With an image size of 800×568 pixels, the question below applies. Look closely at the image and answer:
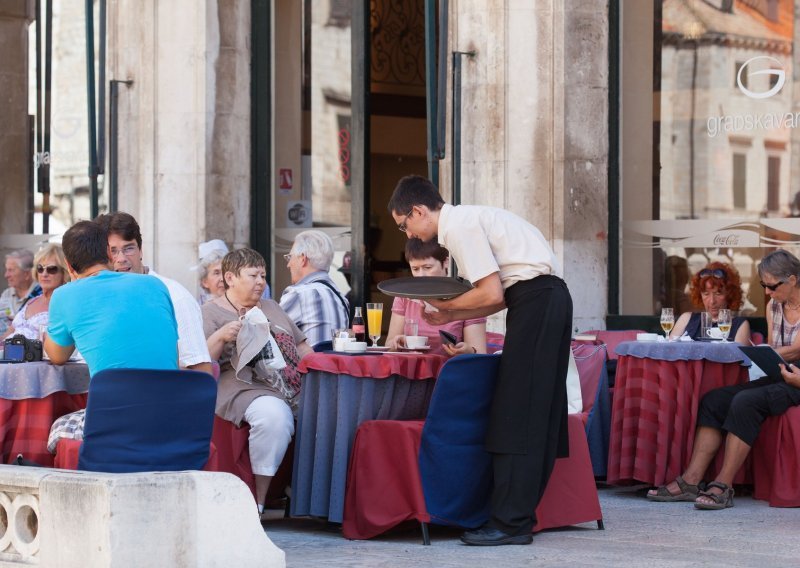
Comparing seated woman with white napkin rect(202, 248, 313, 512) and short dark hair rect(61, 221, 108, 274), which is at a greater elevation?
short dark hair rect(61, 221, 108, 274)

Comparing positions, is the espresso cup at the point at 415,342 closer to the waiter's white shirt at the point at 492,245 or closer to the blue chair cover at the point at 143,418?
the waiter's white shirt at the point at 492,245

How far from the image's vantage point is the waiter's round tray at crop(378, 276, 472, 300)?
7.08 m

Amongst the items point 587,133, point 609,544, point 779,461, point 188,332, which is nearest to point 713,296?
point 779,461

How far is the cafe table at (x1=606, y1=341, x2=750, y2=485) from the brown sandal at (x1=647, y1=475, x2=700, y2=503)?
0.08 meters

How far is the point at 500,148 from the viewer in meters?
10.9

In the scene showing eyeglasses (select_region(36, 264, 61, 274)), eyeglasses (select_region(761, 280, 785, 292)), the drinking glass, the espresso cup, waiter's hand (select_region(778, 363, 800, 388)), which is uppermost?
eyeglasses (select_region(36, 264, 61, 274))

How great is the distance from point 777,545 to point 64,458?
3.18 m

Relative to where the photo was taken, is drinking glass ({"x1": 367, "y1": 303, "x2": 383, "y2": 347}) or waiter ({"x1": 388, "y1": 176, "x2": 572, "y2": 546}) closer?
waiter ({"x1": 388, "y1": 176, "x2": 572, "y2": 546})

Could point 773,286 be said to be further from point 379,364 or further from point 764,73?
point 379,364

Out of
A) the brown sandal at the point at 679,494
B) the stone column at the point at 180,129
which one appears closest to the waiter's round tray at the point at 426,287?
the brown sandal at the point at 679,494

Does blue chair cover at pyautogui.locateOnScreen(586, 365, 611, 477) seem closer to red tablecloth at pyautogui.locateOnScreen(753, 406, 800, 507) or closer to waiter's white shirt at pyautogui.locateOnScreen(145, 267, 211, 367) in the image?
red tablecloth at pyautogui.locateOnScreen(753, 406, 800, 507)

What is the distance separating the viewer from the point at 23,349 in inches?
281

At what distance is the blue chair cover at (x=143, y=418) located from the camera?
19.9ft

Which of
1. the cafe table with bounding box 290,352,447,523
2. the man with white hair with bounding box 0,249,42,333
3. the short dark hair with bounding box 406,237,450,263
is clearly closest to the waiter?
the cafe table with bounding box 290,352,447,523
